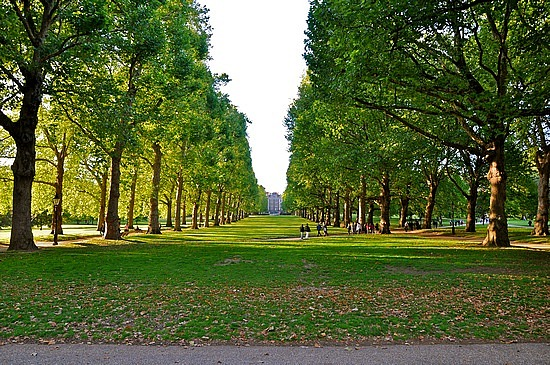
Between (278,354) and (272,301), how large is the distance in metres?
3.18

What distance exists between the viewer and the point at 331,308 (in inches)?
344

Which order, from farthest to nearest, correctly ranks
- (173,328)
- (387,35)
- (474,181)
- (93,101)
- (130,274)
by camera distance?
(474,181) < (93,101) < (130,274) < (387,35) < (173,328)

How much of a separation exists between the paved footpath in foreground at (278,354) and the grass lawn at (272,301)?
380mm

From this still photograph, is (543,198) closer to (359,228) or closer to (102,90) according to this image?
(359,228)

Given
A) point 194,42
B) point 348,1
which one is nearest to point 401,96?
point 348,1

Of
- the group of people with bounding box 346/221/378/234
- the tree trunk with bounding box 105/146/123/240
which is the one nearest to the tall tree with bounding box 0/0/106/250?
the tree trunk with bounding box 105/146/123/240

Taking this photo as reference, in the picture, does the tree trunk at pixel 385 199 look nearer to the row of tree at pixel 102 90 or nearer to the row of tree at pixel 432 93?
the row of tree at pixel 432 93

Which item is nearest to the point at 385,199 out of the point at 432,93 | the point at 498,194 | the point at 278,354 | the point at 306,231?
the point at 306,231

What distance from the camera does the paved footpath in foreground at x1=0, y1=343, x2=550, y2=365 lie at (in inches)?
233

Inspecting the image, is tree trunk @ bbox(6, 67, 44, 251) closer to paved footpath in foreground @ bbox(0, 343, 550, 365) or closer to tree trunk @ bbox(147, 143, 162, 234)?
paved footpath in foreground @ bbox(0, 343, 550, 365)

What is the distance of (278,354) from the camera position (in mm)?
6203

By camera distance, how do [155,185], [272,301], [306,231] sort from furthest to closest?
1. [306,231]
2. [155,185]
3. [272,301]

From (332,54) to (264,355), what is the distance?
15205 mm

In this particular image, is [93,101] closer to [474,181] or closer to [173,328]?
[173,328]
